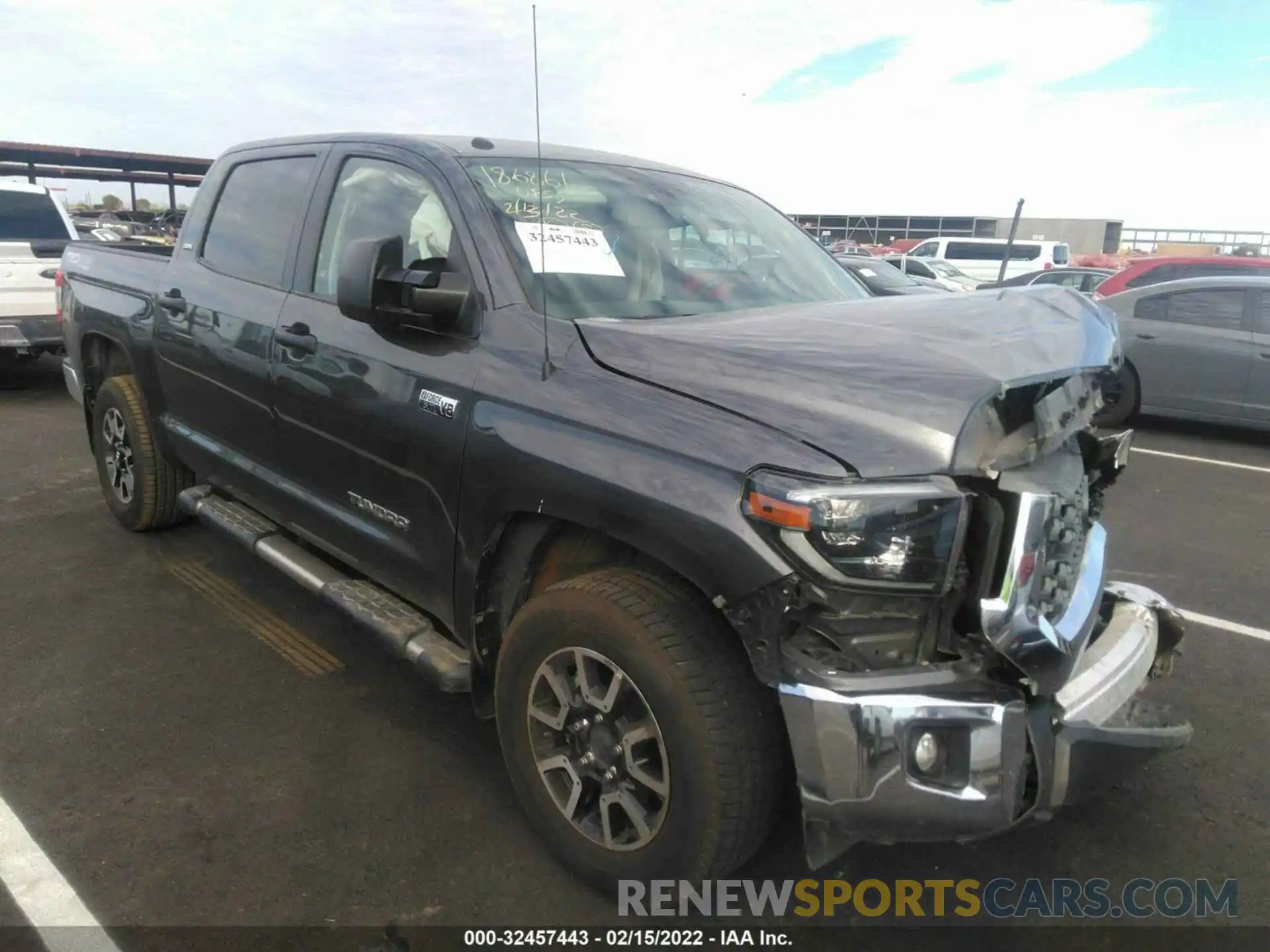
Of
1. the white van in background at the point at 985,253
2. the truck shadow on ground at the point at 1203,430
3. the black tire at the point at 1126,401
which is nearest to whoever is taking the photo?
the truck shadow on ground at the point at 1203,430

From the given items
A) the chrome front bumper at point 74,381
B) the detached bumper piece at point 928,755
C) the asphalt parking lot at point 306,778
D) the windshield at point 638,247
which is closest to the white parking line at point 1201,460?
the asphalt parking lot at point 306,778

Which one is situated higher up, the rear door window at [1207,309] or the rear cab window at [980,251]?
the rear door window at [1207,309]

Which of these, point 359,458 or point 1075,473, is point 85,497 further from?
point 1075,473

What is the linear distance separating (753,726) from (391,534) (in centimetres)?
143

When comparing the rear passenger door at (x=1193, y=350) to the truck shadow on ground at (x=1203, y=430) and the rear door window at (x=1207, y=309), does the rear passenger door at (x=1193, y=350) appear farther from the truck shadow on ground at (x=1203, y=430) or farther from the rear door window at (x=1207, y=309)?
the truck shadow on ground at (x=1203, y=430)

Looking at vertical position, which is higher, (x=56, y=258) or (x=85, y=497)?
(x=56, y=258)

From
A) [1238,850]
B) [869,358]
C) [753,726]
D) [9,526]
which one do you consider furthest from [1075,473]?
[9,526]

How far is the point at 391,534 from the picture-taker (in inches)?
120

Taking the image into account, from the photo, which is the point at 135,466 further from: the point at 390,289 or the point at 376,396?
the point at 390,289

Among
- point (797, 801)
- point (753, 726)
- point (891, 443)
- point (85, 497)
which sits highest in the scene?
point (891, 443)

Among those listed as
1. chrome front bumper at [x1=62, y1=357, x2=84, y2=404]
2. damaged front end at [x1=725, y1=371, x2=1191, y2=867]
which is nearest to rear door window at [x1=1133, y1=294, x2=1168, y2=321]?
damaged front end at [x1=725, y1=371, x2=1191, y2=867]

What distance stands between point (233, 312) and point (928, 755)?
122 inches

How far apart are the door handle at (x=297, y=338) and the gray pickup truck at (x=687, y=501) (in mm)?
12

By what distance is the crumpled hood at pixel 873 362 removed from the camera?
207 cm
